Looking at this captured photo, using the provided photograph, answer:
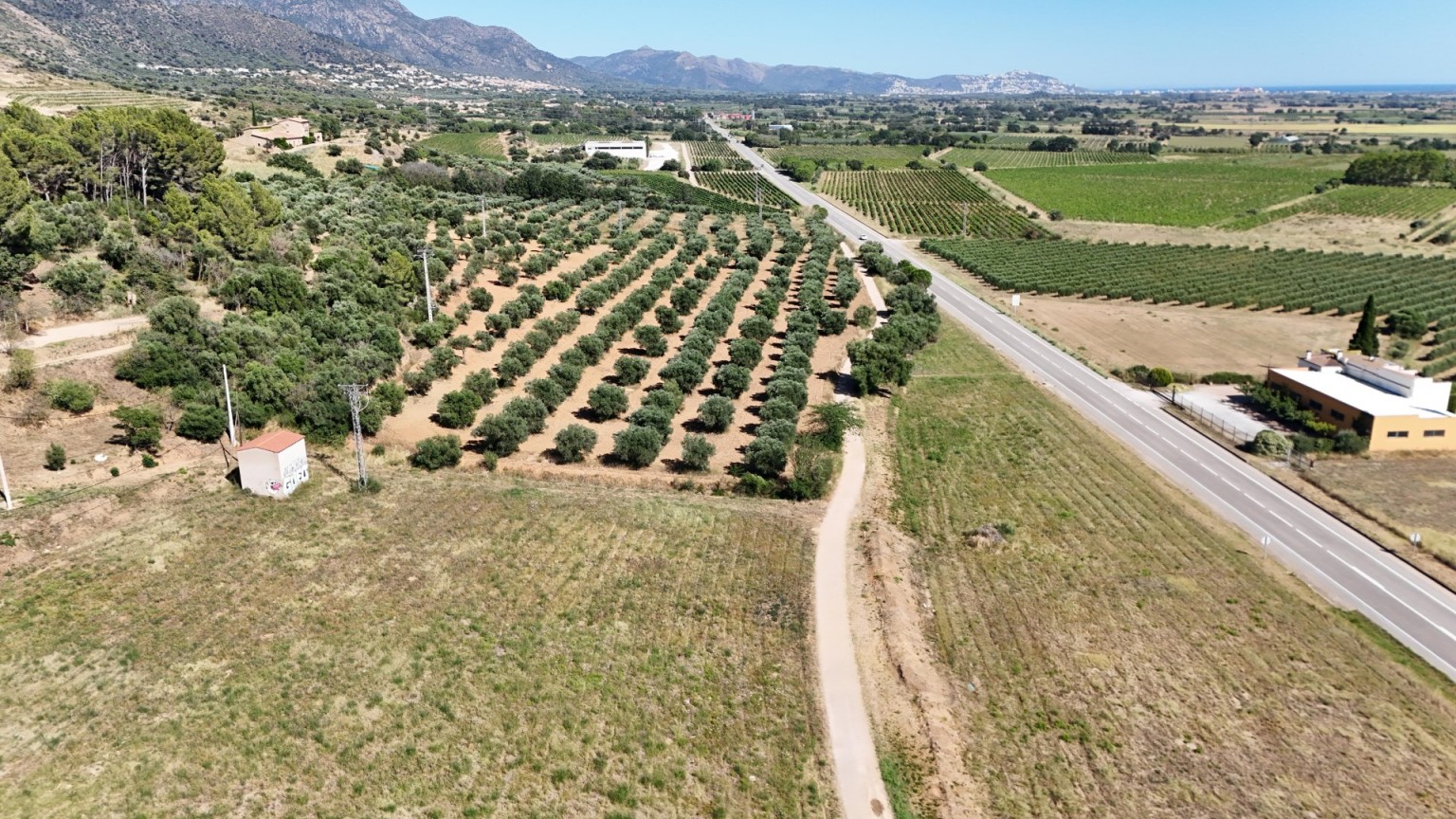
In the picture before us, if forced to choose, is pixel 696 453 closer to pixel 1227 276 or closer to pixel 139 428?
pixel 139 428

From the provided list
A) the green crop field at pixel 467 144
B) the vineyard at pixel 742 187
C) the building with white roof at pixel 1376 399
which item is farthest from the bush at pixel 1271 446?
the green crop field at pixel 467 144

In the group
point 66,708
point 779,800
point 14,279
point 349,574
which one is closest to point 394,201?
point 14,279

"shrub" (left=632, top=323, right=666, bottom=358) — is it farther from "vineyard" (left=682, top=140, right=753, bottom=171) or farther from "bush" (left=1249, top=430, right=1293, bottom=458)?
"vineyard" (left=682, top=140, right=753, bottom=171)

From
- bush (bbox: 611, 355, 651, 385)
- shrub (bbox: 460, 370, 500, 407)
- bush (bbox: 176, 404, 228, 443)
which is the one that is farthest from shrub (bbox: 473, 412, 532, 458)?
bush (bbox: 176, 404, 228, 443)

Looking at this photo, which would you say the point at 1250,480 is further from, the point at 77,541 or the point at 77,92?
the point at 77,92

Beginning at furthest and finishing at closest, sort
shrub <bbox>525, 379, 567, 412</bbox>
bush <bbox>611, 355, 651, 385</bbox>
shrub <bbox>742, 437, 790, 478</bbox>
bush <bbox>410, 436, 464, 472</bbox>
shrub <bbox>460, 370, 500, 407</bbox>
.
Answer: bush <bbox>611, 355, 651, 385</bbox>
shrub <bbox>460, 370, 500, 407</bbox>
shrub <bbox>525, 379, 567, 412</bbox>
bush <bbox>410, 436, 464, 472</bbox>
shrub <bbox>742, 437, 790, 478</bbox>
